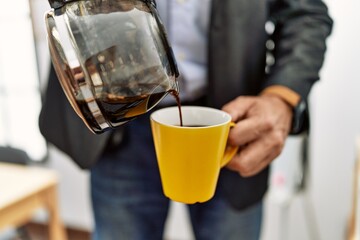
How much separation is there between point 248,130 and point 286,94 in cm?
14

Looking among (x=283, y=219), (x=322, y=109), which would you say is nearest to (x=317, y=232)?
(x=283, y=219)

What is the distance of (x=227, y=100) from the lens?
0.63 meters

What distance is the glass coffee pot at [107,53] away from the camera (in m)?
0.27

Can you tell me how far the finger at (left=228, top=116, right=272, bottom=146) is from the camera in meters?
0.42

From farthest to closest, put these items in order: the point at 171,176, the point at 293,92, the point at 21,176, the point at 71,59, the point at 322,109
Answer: the point at 322,109
the point at 21,176
the point at 293,92
the point at 171,176
the point at 71,59

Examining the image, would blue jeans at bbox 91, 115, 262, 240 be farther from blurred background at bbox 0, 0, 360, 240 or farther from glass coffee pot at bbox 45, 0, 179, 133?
blurred background at bbox 0, 0, 360, 240

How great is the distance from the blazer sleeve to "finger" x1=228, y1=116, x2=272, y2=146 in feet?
0.42

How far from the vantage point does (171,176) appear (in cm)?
38

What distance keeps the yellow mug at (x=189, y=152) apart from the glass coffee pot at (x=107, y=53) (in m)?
0.07

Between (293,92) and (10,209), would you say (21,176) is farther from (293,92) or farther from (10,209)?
(293,92)

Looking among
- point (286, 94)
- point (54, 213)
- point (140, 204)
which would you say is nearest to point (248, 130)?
point (286, 94)

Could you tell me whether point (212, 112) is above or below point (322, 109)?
above

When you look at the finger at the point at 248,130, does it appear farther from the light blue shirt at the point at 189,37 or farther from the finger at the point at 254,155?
the light blue shirt at the point at 189,37

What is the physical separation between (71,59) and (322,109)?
1409mm
